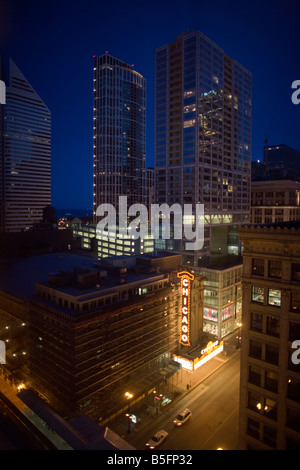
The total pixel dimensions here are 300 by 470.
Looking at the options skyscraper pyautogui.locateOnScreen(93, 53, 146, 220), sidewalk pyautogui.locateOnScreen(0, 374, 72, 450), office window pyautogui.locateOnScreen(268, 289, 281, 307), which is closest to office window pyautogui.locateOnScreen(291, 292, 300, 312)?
office window pyautogui.locateOnScreen(268, 289, 281, 307)

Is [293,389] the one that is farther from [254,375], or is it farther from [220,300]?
[220,300]

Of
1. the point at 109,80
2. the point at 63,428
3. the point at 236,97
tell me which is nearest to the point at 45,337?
the point at 63,428

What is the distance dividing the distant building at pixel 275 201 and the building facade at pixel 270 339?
103344 millimetres

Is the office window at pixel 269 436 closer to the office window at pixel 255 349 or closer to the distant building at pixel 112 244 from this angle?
the office window at pixel 255 349

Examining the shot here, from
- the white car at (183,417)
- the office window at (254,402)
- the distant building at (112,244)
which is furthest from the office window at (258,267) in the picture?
the distant building at (112,244)

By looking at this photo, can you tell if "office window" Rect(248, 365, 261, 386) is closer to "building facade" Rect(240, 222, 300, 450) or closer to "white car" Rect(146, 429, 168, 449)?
"building facade" Rect(240, 222, 300, 450)

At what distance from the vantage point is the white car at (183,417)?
43.0m

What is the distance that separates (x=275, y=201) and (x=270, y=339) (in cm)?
11160

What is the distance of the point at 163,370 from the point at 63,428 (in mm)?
40062

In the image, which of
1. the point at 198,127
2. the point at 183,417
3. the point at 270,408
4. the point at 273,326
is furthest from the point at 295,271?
the point at 198,127

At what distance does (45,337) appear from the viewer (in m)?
45.4

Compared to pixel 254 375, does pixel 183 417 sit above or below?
below

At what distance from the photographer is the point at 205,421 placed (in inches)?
1730
